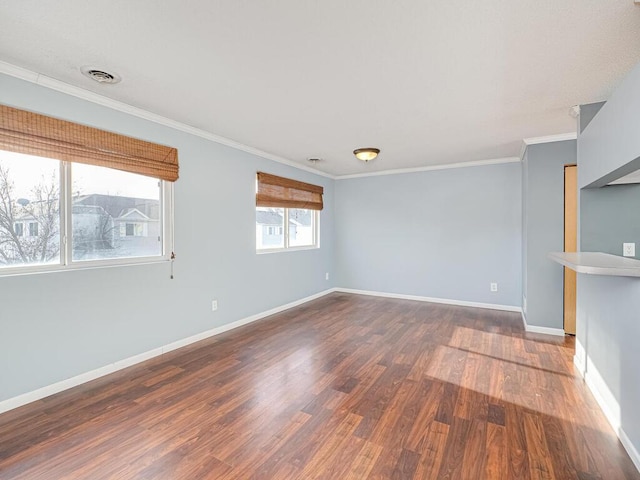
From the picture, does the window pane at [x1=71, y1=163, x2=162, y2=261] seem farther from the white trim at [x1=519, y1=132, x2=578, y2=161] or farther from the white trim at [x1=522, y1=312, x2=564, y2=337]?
the white trim at [x1=522, y1=312, x2=564, y2=337]

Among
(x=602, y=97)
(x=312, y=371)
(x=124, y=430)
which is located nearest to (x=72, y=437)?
(x=124, y=430)

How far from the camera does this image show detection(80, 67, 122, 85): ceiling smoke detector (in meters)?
2.26

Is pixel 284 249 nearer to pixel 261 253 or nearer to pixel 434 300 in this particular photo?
pixel 261 253

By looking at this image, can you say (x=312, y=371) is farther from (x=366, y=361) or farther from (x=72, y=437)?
(x=72, y=437)

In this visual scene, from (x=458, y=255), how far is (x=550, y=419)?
3.45 metres

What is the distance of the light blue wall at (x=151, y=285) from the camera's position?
233cm

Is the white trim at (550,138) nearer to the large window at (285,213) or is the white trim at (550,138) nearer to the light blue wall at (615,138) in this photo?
the light blue wall at (615,138)

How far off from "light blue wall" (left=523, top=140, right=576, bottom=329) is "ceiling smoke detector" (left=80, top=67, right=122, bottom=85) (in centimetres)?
449

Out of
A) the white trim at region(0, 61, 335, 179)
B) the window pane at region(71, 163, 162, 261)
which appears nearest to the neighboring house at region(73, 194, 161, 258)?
the window pane at region(71, 163, 162, 261)

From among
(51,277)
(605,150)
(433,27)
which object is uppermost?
(433,27)

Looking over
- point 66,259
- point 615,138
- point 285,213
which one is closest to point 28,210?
point 66,259

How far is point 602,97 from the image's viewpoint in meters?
2.69

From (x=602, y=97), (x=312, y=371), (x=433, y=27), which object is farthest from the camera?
(x=312, y=371)

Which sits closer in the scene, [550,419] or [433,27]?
[433,27]
